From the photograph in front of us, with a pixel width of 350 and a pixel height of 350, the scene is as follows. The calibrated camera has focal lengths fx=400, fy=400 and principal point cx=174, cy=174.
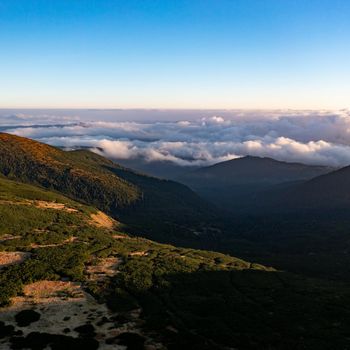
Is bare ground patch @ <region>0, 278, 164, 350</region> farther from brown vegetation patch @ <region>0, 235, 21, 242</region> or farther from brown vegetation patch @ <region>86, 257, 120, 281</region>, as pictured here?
brown vegetation patch @ <region>0, 235, 21, 242</region>

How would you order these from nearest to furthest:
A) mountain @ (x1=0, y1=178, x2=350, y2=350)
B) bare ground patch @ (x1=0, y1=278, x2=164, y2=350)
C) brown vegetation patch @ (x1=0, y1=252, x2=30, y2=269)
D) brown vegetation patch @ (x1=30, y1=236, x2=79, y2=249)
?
1. mountain @ (x1=0, y1=178, x2=350, y2=350)
2. bare ground patch @ (x1=0, y1=278, x2=164, y2=350)
3. brown vegetation patch @ (x1=0, y1=252, x2=30, y2=269)
4. brown vegetation patch @ (x1=30, y1=236, x2=79, y2=249)

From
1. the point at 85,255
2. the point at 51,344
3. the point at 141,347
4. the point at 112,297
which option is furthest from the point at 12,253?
the point at 141,347

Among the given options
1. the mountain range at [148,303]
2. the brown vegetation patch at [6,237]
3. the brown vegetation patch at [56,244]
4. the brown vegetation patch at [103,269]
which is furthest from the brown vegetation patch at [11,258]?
the brown vegetation patch at [6,237]

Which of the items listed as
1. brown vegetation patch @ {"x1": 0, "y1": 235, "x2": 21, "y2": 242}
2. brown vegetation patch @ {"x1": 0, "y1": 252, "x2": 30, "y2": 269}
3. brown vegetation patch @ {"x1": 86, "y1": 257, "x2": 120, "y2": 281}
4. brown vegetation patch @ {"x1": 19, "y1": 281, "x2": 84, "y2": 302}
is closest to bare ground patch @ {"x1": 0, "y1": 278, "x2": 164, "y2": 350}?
brown vegetation patch @ {"x1": 19, "y1": 281, "x2": 84, "y2": 302}

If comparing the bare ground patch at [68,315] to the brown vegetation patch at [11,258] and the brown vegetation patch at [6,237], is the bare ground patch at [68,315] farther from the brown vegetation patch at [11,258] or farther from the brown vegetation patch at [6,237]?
the brown vegetation patch at [6,237]

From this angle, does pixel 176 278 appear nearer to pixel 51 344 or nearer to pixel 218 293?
pixel 218 293

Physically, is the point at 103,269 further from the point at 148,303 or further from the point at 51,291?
the point at 148,303

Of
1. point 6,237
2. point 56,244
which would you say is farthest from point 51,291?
point 6,237
